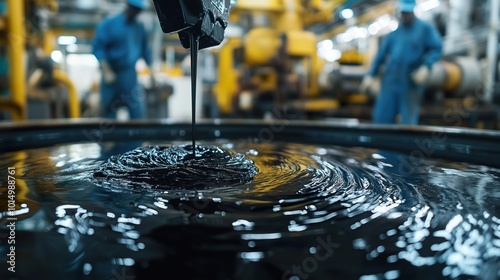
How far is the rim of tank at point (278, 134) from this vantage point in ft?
5.39

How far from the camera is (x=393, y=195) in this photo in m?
0.89

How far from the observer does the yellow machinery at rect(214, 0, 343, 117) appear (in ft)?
15.4

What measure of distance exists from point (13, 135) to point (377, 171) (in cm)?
171

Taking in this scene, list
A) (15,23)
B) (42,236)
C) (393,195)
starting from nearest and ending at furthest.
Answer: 1. (42,236)
2. (393,195)
3. (15,23)

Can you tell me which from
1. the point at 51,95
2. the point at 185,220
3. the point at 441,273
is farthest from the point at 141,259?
the point at 51,95

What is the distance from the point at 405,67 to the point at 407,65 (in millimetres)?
33

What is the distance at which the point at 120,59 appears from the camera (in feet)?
12.8

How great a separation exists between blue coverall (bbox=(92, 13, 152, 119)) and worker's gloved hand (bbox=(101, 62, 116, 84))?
0.21 ft

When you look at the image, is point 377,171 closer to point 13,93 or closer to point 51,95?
point 13,93

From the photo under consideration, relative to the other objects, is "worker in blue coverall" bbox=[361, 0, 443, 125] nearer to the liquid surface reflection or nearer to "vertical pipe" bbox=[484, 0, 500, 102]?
"vertical pipe" bbox=[484, 0, 500, 102]

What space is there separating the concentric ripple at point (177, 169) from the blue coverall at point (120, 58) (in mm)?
2895

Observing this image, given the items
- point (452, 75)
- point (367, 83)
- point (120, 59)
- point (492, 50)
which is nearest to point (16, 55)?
point (120, 59)

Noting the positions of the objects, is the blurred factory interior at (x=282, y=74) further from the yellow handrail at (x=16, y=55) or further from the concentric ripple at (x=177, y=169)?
the concentric ripple at (x=177, y=169)

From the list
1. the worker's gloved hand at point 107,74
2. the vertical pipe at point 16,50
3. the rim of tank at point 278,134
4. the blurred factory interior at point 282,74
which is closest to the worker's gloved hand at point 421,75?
the blurred factory interior at point 282,74
